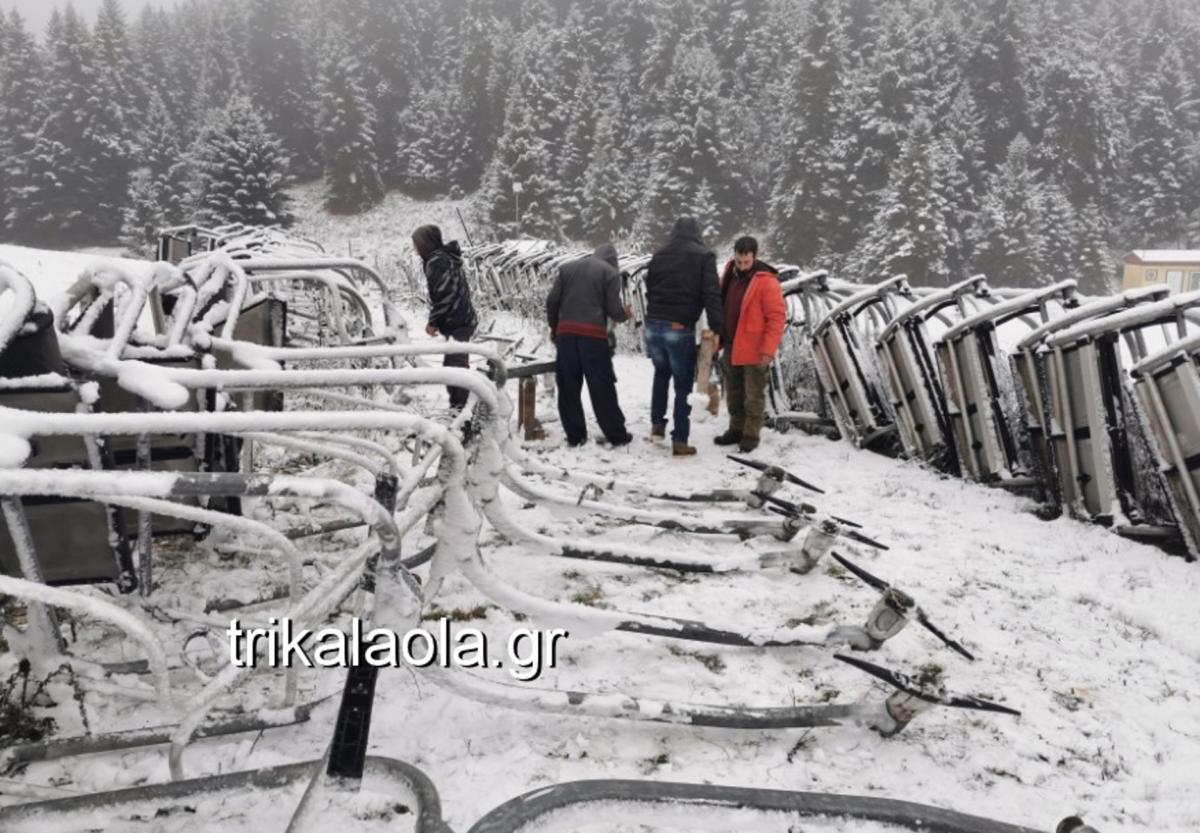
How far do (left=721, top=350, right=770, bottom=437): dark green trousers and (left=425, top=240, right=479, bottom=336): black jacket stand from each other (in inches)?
99.1

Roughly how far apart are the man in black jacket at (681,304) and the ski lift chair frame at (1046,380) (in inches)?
93.5

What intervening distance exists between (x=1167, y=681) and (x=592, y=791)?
2497mm

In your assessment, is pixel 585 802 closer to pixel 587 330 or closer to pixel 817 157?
pixel 587 330

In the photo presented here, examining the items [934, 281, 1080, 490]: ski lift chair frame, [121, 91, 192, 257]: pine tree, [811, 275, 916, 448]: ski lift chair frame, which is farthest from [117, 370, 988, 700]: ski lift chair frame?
[121, 91, 192, 257]: pine tree

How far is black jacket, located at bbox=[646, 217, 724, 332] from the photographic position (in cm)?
611

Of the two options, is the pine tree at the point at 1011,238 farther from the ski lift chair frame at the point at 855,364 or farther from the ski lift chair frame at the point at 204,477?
the ski lift chair frame at the point at 204,477

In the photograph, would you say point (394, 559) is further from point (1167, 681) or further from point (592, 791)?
point (1167, 681)

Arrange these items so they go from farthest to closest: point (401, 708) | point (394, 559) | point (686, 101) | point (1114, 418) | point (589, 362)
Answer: point (686, 101), point (589, 362), point (1114, 418), point (401, 708), point (394, 559)

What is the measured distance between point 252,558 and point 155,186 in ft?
184

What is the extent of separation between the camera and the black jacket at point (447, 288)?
6.54 m

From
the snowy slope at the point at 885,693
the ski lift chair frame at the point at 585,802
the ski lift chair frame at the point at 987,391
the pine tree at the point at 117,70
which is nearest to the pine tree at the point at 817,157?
the ski lift chair frame at the point at 987,391

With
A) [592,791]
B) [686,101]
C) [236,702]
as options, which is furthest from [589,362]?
[686,101]

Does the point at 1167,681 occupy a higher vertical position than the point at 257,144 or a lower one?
lower

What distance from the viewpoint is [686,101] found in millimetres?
46688
